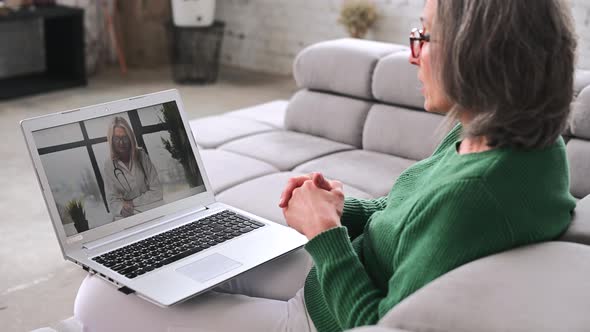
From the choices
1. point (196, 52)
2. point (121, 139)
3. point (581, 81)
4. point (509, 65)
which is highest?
point (509, 65)

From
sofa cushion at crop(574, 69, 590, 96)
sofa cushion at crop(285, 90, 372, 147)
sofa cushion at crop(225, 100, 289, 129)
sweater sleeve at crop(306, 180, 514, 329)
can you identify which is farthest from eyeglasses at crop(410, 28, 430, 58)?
sofa cushion at crop(225, 100, 289, 129)

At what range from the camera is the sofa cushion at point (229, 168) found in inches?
93.7

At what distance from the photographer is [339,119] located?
2.79 meters

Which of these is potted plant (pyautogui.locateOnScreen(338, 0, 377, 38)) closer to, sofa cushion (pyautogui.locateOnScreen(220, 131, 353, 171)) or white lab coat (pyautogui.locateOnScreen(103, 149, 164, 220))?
sofa cushion (pyautogui.locateOnScreen(220, 131, 353, 171))

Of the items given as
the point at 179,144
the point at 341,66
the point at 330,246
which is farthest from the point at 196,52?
the point at 330,246

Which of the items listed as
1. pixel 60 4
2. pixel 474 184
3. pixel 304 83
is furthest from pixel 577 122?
pixel 60 4

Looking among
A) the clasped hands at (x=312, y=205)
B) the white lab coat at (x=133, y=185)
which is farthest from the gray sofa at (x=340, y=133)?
the white lab coat at (x=133, y=185)

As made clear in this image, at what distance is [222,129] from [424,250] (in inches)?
79.0

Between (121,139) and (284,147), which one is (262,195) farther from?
(121,139)

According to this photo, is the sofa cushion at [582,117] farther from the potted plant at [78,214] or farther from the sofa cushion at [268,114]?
the potted plant at [78,214]

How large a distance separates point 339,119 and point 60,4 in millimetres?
3174

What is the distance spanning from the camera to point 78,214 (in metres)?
1.44

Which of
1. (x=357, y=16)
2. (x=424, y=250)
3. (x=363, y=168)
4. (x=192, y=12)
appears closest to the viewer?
(x=424, y=250)

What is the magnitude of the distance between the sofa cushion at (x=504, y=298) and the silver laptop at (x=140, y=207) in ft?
1.66
